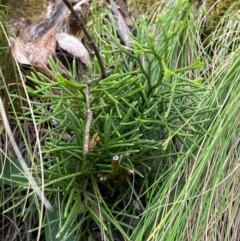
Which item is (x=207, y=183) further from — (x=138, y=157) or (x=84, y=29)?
(x=84, y=29)

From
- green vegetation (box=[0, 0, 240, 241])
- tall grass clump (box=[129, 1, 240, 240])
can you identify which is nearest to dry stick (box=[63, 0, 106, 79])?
green vegetation (box=[0, 0, 240, 241])

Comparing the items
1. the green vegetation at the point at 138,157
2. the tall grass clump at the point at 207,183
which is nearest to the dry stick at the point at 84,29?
the green vegetation at the point at 138,157

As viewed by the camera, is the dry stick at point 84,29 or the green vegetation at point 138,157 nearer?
the dry stick at point 84,29

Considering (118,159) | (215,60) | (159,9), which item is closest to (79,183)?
(118,159)

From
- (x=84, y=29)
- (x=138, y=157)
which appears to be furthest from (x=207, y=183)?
(x=84, y=29)

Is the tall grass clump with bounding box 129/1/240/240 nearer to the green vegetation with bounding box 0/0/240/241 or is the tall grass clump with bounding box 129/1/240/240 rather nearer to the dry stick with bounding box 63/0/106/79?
the green vegetation with bounding box 0/0/240/241

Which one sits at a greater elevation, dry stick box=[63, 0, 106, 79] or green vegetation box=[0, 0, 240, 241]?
dry stick box=[63, 0, 106, 79]

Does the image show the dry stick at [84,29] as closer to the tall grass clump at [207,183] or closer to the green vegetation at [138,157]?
the green vegetation at [138,157]

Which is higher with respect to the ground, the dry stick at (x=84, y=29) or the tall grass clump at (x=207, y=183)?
the dry stick at (x=84, y=29)

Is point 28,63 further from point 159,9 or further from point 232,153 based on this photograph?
point 232,153
